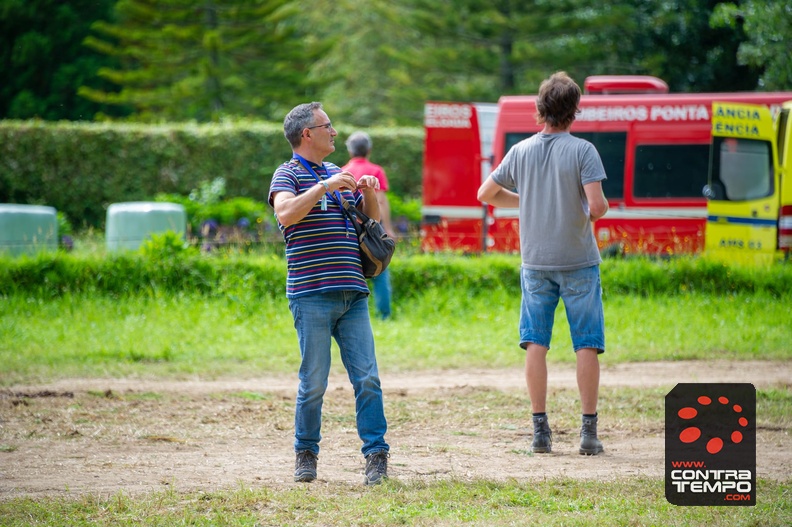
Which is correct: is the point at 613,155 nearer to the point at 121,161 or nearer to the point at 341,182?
the point at 341,182

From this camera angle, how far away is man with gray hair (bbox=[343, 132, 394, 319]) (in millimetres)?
9211

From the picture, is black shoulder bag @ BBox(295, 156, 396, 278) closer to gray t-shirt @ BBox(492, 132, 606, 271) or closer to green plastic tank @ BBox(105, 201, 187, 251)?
gray t-shirt @ BBox(492, 132, 606, 271)

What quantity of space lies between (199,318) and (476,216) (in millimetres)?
5951

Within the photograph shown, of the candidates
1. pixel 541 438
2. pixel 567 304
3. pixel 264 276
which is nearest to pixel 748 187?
pixel 264 276

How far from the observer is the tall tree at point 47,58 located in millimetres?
33219

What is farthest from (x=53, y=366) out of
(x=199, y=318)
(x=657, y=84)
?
(x=657, y=84)

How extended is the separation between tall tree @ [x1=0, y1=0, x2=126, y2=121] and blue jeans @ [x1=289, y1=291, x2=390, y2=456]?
3132 centimetres

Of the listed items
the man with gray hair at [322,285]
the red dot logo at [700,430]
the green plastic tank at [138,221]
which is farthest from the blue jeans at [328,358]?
the green plastic tank at [138,221]

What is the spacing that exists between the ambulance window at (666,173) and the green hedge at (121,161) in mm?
9456

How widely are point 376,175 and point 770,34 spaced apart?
10.7 metres

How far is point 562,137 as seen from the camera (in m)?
5.25

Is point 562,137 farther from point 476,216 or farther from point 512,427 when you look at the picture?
point 476,216

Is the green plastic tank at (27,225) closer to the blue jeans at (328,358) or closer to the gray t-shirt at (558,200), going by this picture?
the blue jeans at (328,358)

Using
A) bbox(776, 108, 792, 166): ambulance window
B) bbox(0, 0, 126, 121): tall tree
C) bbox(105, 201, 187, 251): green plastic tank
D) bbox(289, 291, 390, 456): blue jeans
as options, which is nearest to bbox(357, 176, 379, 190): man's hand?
bbox(289, 291, 390, 456): blue jeans
